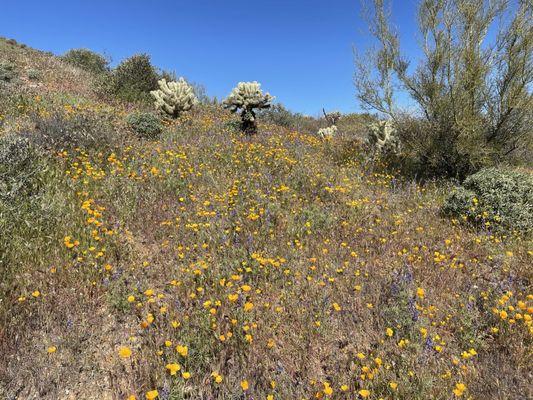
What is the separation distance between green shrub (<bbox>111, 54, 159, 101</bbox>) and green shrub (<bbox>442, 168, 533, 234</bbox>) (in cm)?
1415

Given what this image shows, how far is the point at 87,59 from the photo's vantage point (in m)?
26.9

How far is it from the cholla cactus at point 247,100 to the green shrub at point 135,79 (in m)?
6.05

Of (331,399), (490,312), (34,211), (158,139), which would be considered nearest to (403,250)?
(490,312)

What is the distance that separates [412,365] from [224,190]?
4.90m

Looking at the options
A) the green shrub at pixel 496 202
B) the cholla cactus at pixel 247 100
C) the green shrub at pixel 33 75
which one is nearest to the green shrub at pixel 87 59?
the green shrub at pixel 33 75

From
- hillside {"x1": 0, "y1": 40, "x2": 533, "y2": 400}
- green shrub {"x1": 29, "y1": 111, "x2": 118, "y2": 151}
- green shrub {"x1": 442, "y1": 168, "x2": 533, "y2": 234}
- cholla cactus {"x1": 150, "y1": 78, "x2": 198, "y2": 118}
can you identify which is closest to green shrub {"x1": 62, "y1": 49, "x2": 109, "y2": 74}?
cholla cactus {"x1": 150, "y1": 78, "x2": 198, "y2": 118}

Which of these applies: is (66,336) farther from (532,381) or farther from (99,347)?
(532,381)

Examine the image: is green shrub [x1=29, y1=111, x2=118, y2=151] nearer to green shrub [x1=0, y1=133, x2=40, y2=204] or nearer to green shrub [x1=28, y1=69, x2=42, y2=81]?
green shrub [x1=0, y1=133, x2=40, y2=204]

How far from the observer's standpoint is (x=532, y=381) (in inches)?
135

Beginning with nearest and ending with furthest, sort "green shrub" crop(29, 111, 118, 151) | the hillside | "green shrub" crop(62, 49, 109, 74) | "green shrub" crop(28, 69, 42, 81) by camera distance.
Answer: the hillside → "green shrub" crop(29, 111, 118, 151) → "green shrub" crop(28, 69, 42, 81) → "green shrub" crop(62, 49, 109, 74)

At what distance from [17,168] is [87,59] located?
24.3 metres

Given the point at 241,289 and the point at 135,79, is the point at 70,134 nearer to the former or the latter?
the point at 241,289

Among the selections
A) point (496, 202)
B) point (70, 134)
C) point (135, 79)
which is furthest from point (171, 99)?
point (496, 202)

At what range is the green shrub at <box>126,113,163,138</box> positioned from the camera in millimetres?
10742
